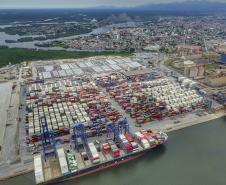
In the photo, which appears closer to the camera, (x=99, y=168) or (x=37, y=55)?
(x=99, y=168)

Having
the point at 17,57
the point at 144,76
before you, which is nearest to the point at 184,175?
the point at 144,76

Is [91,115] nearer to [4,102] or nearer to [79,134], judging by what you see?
[79,134]

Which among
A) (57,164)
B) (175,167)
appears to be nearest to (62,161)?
(57,164)

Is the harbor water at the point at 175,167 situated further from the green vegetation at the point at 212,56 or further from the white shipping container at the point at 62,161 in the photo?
the green vegetation at the point at 212,56

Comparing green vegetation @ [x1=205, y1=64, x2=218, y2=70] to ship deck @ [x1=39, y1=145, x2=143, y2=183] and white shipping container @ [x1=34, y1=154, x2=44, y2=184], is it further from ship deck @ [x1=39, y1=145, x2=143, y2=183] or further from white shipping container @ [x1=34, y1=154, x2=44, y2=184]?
white shipping container @ [x1=34, y1=154, x2=44, y2=184]

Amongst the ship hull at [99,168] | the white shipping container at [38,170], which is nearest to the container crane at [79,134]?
the ship hull at [99,168]

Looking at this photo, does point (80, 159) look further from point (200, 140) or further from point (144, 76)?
point (144, 76)

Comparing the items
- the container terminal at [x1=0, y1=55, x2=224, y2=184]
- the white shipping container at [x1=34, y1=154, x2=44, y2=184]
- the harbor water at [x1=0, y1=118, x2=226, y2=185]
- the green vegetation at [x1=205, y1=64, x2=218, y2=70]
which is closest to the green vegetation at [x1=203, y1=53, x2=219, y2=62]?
the green vegetation at [x1=205, y1=64, x2=218, y2=70]
